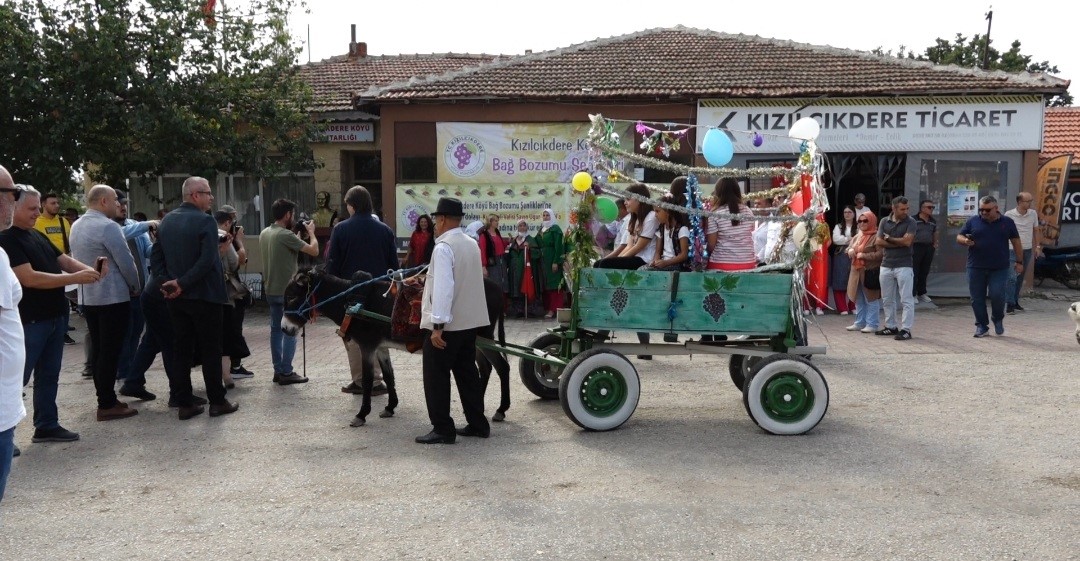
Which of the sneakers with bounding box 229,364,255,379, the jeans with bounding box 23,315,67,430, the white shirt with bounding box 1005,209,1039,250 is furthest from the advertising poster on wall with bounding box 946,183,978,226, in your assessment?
the jeans with bounding box 23,315,67,430

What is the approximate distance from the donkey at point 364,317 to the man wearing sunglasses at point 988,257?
719cm

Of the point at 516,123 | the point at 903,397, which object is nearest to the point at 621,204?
the point at 903,397

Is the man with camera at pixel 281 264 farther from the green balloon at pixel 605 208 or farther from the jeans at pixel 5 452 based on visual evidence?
the jeans at pixel 5 452

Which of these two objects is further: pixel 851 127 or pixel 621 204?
pixel 851 127

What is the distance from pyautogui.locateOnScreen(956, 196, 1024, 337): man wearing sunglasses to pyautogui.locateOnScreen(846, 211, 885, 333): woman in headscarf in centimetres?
106

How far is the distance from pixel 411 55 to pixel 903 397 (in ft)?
64.5

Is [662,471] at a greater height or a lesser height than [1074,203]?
lesser

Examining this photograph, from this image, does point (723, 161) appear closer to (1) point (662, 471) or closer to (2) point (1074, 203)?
(1) point (662, 471)

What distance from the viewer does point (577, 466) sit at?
5762 mm

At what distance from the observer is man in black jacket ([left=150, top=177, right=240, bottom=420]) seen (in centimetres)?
711

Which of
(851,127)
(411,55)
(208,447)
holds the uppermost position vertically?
(411,55)

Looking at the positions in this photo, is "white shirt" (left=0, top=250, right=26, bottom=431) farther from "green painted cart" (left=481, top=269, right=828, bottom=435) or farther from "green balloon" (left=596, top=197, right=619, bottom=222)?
"green balloon" (left=596, top=197, right=619, bottom=222)

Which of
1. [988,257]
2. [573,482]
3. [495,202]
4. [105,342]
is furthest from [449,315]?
[495,202]

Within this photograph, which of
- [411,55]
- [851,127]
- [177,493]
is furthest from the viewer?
[411,55]
